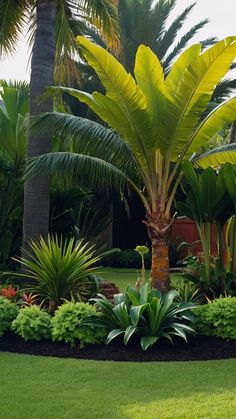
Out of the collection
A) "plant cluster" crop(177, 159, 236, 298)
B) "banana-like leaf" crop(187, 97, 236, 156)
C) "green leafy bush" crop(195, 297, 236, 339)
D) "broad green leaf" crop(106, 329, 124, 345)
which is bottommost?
"broad green leaf" crop(106, 329, 124, 345)

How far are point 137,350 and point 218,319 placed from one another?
1.25 m

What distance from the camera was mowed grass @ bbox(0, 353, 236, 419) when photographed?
15.8ft

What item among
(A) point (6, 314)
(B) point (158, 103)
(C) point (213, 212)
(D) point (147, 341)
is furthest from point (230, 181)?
(A) point (6, 314)

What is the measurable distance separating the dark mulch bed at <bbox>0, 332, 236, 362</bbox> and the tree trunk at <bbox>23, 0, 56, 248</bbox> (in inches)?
103

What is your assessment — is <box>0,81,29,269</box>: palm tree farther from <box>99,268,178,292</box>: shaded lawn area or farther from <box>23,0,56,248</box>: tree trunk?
<box>99,268,178,292</box>: shaded lawn area

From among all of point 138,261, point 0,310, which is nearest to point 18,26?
point 0,310

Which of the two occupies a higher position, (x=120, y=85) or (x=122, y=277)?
(x=120, y=85)

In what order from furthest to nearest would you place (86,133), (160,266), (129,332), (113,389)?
(86,133), (160,266), (129,332), (113,389)

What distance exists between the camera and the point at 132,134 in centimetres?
901

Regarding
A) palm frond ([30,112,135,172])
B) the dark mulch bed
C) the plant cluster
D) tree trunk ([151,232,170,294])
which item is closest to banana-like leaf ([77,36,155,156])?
palm frond ([30,112,135,172])

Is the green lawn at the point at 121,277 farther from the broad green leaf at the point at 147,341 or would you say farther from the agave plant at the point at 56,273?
the broad green leaf at the point at 147,341

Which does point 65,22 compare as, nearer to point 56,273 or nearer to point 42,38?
point 42,38

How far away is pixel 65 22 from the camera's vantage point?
37.7ft

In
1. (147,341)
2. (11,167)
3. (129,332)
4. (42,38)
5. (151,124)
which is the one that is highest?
(42,38)
